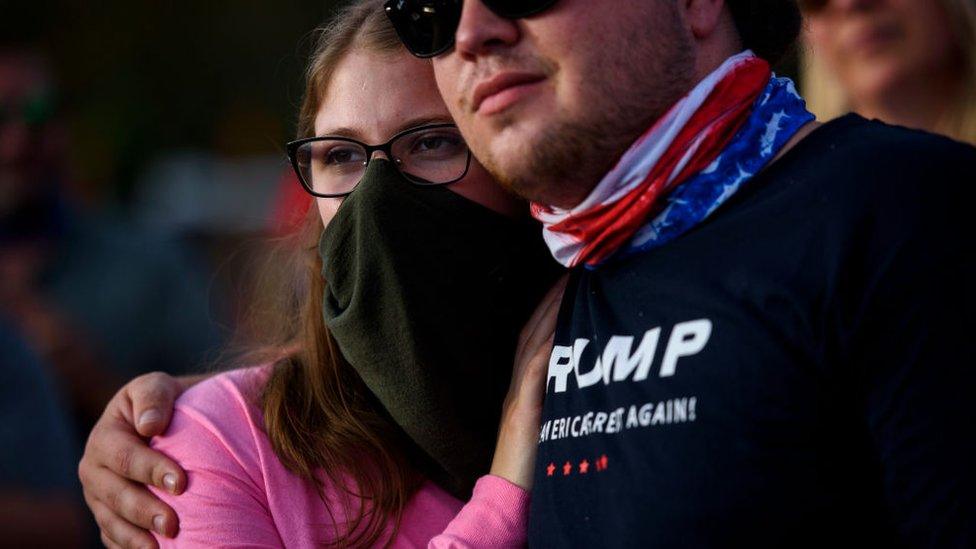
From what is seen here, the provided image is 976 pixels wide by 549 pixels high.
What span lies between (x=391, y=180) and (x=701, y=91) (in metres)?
0.67

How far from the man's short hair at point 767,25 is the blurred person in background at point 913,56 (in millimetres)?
1229

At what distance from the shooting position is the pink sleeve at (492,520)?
223 centimetres

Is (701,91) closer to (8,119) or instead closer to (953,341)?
(953,341)

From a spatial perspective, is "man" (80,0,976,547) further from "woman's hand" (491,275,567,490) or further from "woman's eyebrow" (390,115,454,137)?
"woman's eyebrow" (390,115,454,137)

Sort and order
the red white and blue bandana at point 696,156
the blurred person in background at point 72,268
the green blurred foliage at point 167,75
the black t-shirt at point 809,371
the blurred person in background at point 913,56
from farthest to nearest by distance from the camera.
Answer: the green blurred foliage at point 167,75 → the blurred person in background at point 72,268 → the blurred person in background at point 913,56 → the red white and blue bandana at point 696,156 → the black t-shirt at point 809,371

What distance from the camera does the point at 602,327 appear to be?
213 centimetres

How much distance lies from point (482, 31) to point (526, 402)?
673 millimetres

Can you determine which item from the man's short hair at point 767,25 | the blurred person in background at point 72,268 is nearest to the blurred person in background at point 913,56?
the man's short hair at point 767,25

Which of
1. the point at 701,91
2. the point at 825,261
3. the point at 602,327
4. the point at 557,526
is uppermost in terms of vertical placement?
the point at 701,91

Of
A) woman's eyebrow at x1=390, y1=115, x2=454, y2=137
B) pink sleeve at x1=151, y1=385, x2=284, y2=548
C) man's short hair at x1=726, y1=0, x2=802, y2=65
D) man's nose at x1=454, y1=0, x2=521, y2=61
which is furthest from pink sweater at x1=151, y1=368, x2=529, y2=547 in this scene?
man's short hair at x1=726, y1=0, x2=802, y2=65

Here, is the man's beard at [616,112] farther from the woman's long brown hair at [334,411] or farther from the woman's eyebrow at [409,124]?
the woman's long brown hair at [334,411]

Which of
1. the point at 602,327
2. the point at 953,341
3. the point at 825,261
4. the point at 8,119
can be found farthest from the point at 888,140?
the point at 8,119

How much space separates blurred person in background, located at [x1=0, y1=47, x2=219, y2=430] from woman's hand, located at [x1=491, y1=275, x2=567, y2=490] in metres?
2.31

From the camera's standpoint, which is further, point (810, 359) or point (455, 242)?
point (455, 242)
